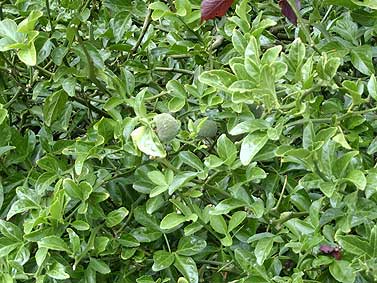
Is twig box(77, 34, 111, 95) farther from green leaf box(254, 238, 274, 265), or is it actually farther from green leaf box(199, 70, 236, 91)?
green leaf box(254, 238, 274, 265)

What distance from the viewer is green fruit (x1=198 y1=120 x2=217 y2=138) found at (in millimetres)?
1184

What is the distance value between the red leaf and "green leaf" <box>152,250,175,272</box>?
40cm

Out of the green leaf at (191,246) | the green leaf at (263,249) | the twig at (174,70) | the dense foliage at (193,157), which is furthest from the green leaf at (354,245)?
the twig at (174,70)

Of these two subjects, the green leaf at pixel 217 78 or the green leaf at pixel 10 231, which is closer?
the green leaf at pixel 217 78

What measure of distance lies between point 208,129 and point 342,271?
0.33m

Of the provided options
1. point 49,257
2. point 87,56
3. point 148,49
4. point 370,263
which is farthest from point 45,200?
point 370,263

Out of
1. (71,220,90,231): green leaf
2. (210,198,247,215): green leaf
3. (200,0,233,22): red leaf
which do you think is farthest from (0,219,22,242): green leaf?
(200,0,233,22): red leaf

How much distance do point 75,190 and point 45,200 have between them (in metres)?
0.13

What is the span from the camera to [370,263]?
0.98 meters

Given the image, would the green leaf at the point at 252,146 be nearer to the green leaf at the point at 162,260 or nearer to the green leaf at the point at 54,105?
the green leaf at the point at 162,260

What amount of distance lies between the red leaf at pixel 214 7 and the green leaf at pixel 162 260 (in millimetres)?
403

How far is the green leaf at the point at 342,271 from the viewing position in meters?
1.01

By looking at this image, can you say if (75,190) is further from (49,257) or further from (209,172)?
(209,172)

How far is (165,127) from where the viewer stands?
1.04 metres
